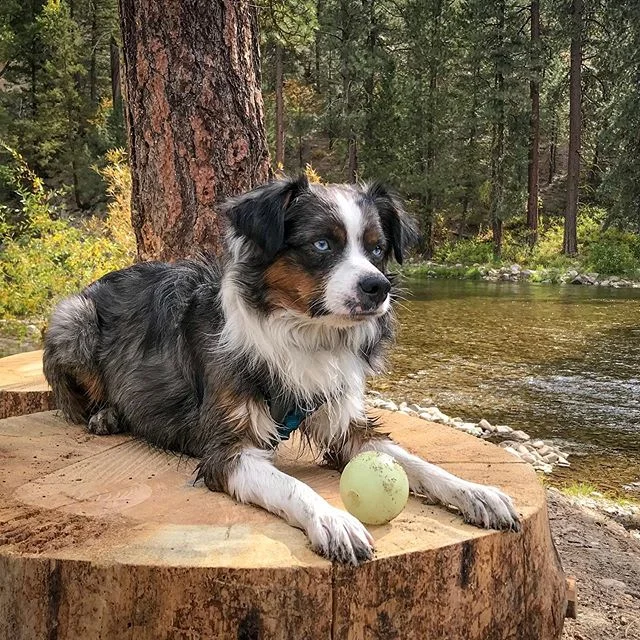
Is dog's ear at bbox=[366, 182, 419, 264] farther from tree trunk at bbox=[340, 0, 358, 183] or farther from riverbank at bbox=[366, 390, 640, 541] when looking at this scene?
tree trunk at bbox=[340, 0, 358, 183]

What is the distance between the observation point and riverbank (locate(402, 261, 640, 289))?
765 inches

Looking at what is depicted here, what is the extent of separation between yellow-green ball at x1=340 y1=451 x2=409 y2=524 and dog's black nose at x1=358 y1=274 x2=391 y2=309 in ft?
1.88

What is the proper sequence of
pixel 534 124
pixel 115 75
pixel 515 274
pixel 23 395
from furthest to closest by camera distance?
pixel 115 75, pixel 534 124, pixel 515 274, pixel 23 395

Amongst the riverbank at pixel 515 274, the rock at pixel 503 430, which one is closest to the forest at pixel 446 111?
the riverbank at pixel 515 274

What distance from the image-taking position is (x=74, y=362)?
3529 millimetres

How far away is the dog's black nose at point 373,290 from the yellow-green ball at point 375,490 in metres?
0.57

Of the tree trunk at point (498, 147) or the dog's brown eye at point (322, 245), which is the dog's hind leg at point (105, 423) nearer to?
the dog's brown eye at point (322, 245)

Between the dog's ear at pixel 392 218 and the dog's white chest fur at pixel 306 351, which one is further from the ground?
the dog's ear at pixel 392 218

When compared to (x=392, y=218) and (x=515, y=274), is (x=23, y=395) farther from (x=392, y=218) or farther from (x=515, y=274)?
(x=515, y=274)

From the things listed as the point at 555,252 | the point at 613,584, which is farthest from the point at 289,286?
the point at 555,252

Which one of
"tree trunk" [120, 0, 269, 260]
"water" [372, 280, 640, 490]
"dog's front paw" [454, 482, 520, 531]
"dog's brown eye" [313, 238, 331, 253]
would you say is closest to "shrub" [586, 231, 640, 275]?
"water" [372, 280, 640, 490]

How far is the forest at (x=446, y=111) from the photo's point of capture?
23234mm

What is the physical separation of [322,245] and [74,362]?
1.60 metres

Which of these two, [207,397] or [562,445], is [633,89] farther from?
[207,397]
